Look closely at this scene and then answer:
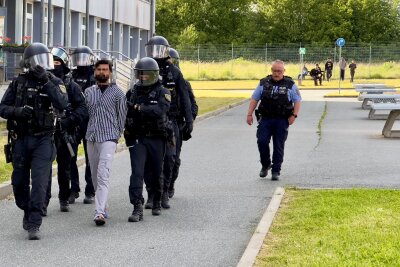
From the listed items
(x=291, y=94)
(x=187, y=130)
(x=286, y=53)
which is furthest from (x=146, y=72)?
(x=286, y=53)

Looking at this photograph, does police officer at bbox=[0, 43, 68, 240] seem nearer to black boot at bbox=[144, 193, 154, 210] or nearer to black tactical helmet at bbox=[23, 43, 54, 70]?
black tactical helmet at bbox=[23, 43, 54, 70]

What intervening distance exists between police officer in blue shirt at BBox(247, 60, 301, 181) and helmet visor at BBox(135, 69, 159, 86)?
4.10 metres

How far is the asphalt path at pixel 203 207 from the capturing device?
29.0ft

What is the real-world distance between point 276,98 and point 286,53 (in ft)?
194

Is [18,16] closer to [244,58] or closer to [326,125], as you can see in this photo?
[326,125]

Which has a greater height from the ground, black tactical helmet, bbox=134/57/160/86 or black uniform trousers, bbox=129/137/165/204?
black tactical helmet, bbox=134/57/160/86

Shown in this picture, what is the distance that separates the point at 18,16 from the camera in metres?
35.8

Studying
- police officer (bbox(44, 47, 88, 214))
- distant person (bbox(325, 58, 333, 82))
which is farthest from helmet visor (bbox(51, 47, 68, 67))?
distant person (bbox(325, 58, 333, 82))

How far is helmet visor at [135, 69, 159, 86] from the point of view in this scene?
35.5 ft

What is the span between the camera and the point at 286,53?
241 feet

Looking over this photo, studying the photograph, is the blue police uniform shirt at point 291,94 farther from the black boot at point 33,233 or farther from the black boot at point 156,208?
the black boot at point 33,233

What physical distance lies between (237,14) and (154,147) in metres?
95.6

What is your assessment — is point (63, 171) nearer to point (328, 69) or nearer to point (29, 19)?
point (29, 19)

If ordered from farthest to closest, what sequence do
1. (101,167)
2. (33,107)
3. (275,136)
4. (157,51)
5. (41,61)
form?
(275,136)
(157,51)
(101,167)
(41,61)
(33,107)
